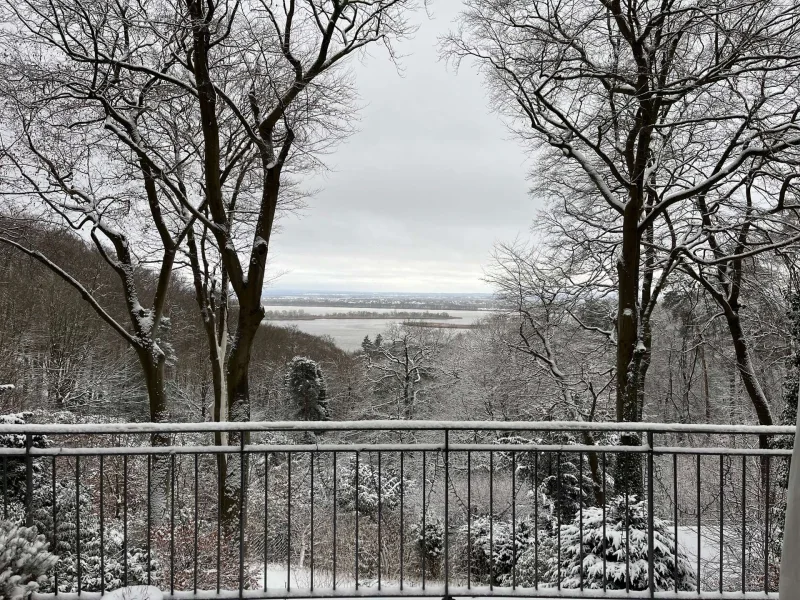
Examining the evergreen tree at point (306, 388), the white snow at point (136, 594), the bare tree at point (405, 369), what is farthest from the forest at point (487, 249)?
the evergreen tree at point (306, 388)

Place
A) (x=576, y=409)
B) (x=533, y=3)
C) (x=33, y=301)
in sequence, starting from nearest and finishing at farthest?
(x=533, y=3)
(x=576, y=409)
(x=33, y=301)

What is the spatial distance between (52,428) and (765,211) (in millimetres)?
11942

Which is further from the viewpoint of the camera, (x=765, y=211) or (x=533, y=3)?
(x=765, y=211)

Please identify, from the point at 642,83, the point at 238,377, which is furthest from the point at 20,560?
the point at 642,83

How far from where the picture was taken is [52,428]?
3.47 meters

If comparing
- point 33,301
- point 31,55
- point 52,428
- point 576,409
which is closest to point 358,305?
point 33,301

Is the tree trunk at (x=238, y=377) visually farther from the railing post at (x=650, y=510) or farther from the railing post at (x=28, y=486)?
the railing post at (x=650, y=510)

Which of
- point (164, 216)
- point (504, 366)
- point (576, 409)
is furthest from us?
point (504, 366)

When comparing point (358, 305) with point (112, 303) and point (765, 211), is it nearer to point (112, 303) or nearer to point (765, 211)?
point (112, 303)

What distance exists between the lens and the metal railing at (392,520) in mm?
3699

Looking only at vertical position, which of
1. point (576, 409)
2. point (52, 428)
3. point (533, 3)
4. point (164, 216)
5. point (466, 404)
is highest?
point (533, 3)

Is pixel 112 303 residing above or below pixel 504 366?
above

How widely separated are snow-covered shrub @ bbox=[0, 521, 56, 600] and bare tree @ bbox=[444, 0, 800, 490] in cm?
878

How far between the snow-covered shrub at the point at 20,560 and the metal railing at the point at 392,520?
0.37 m
